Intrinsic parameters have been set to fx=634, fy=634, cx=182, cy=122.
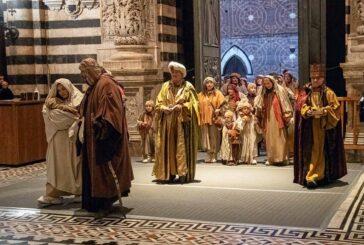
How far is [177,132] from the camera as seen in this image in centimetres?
838

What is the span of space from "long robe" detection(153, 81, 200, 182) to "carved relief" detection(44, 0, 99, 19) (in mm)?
3920

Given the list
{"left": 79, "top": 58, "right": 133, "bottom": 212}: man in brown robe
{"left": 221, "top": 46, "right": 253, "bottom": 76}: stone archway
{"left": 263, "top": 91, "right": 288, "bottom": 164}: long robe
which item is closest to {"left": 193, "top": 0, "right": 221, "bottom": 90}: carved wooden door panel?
{"left": 263, "top": 91, "right": 288, "bottom": 164}: long robe

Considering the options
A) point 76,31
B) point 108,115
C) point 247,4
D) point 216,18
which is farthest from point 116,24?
point 247,4

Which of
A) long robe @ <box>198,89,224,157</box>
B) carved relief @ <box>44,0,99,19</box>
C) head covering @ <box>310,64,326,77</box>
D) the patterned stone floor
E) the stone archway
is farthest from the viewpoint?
the stone archway

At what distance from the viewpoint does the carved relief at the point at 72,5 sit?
38.2ft

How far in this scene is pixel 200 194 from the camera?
7.74m

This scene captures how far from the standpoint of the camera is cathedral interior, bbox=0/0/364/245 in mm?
6199

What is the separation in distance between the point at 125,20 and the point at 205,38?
1.82 m

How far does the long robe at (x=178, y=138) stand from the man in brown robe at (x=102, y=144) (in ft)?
5.02

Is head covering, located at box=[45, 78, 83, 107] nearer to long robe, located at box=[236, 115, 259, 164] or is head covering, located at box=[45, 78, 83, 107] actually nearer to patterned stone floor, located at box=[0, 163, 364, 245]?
patterned stone floor, located at box=[0, 163, 364, 245]

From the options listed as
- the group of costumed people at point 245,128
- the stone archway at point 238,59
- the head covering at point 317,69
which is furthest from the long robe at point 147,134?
the stone archway at point 238,59

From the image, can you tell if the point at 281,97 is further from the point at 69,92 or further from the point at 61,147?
the point at 61,147

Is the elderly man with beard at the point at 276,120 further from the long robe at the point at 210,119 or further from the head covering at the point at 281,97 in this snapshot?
the long robe at the point at 210,119

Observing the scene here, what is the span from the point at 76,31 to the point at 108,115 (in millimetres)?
5633
